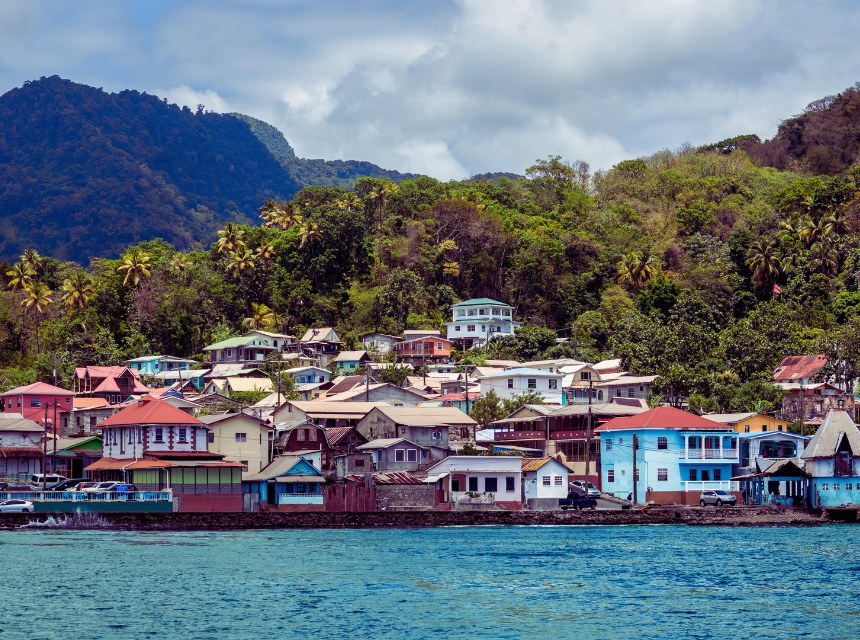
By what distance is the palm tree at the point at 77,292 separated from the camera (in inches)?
4911

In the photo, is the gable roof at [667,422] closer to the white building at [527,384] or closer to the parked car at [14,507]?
the white building at [527,384]

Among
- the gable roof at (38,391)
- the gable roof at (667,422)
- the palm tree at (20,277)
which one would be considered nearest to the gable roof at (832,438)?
the gable roof at (667,422)

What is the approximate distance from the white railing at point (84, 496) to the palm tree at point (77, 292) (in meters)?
58.7

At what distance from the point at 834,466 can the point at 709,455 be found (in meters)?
8.25

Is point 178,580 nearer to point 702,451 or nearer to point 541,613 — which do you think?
point 541,613

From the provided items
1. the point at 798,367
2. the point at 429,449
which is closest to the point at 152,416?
the point at 429,449

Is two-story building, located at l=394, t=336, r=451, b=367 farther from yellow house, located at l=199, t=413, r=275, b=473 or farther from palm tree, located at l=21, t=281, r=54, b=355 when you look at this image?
yellow house, located at l=199, t=413, r=275, b=473

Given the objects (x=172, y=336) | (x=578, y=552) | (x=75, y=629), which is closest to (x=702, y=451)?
(x=578, y=552)

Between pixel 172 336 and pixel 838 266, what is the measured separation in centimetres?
6772

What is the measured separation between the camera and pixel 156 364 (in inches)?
4685

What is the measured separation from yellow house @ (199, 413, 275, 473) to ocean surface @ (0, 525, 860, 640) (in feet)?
38.0

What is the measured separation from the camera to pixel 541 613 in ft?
130

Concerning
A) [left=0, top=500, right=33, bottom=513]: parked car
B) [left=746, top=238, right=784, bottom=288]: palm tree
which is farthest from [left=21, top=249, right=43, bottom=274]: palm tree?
[left=746, top=238, right=784, bottom=288]: palm tree

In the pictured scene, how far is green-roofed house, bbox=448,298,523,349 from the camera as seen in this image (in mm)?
124625
